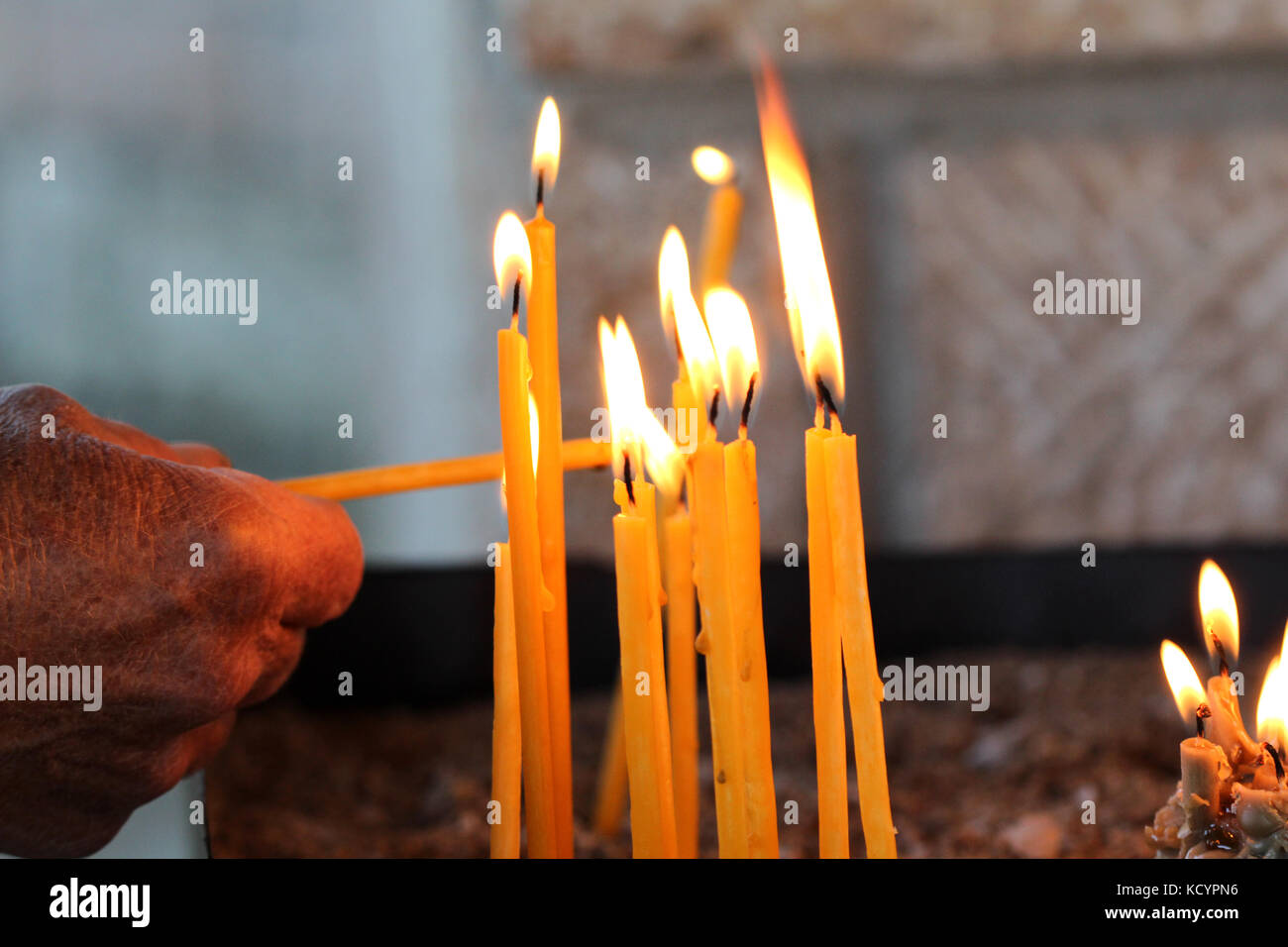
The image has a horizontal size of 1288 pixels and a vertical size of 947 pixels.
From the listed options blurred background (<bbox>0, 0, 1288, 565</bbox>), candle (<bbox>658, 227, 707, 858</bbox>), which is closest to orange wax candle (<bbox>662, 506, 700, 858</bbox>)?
candle (<bbox>658, 227, 707, 858</bbox>)

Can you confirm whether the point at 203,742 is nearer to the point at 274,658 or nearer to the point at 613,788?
the point at 274,658

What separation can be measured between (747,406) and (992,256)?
0.73 metres

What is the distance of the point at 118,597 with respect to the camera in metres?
0.35

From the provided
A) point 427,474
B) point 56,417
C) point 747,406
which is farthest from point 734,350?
point 56,417

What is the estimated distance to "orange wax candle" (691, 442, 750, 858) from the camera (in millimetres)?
293

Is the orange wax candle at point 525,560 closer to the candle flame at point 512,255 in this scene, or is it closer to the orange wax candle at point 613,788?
the candle flame at point 512,255

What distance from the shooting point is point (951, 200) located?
37.6 inches

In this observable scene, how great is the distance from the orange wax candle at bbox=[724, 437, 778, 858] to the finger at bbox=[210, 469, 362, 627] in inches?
6.1

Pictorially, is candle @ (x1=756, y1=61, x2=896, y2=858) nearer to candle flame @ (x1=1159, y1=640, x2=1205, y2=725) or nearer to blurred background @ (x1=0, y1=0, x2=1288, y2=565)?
candle flame @ (x1=1159, y1=640, x2=1205, y2=725)
